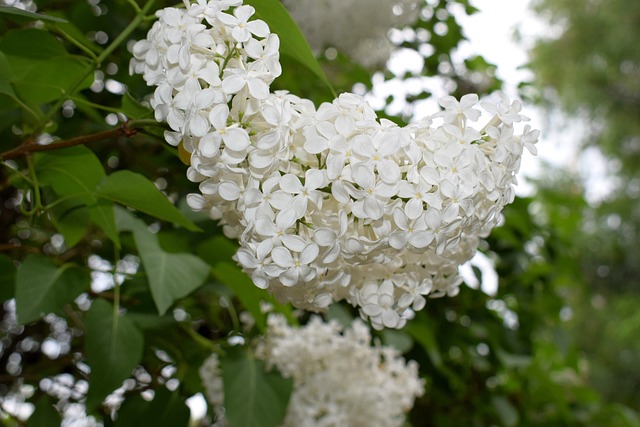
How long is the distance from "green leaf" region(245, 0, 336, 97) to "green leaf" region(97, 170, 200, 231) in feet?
0.54

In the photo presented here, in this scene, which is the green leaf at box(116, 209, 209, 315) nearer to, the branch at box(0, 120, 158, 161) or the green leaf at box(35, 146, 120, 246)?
the green leaf at box(35, 146, 120, 246)

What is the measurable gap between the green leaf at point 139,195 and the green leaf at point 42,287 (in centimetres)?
15

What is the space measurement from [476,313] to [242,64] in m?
1.04

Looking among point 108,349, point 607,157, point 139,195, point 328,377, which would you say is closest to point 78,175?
point 139,195

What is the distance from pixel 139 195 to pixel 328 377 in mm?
461

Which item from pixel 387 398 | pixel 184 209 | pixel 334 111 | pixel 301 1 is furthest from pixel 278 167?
pixel 301 1

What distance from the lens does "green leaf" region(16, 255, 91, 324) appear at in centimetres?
73

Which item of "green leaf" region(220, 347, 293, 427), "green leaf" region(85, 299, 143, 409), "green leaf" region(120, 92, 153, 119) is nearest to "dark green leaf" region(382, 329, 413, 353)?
"green leaf" region(220, 347, 293, 427)

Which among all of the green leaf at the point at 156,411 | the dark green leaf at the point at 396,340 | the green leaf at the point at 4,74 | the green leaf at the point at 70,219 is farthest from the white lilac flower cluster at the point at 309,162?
the dark green leaf at the point at 396,340

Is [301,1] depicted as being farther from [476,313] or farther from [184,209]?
[476,313]

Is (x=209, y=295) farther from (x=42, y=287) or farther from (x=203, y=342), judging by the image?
(x=42, y=287)

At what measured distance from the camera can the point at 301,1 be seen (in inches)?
48.7

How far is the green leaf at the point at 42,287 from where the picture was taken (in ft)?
2.39

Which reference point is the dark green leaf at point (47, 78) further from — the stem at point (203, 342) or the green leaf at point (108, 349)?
the stem at point (203, 342)
